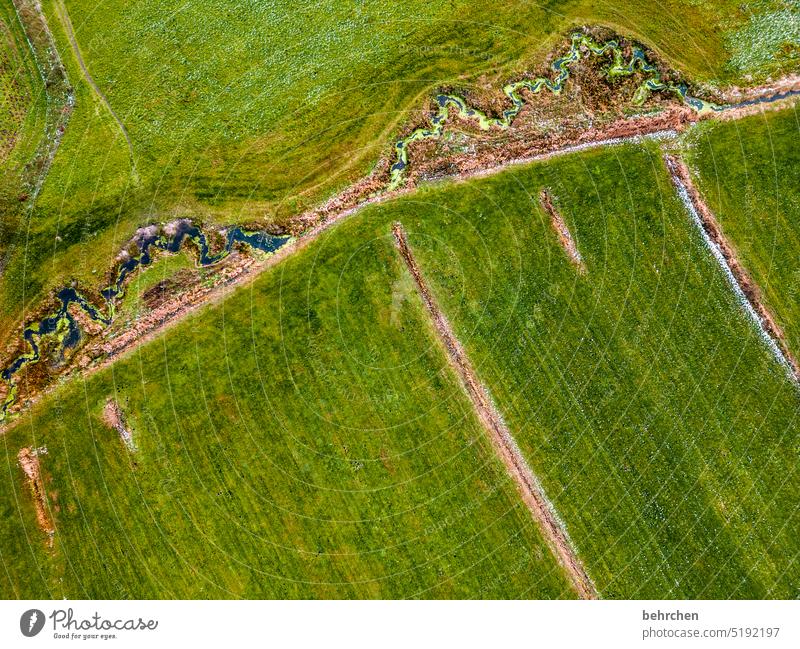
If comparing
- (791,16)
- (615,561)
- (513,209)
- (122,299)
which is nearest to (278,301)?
(122,299)

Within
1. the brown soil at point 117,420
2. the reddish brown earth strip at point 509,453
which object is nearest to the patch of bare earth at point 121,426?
the brown soil at point 117,420

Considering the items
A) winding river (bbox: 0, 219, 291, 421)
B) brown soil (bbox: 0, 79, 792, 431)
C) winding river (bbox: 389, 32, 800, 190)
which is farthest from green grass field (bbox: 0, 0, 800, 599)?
winding river (bbox: 389, 32, 800, 190)

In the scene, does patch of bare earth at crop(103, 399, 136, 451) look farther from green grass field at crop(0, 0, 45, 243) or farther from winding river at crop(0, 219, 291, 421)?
green grass field at crop(0, 0, 45, 243)

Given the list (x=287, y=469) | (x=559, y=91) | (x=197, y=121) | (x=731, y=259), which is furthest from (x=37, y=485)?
(x=731, y=259)

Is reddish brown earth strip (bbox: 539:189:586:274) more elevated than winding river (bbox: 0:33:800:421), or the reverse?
winding river (bbox: 0:33:800:421)

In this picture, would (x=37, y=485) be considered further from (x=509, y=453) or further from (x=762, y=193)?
(x=762, y=193)

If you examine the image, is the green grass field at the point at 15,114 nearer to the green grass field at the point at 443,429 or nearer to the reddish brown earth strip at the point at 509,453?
the green grass field at the point at 443,429
